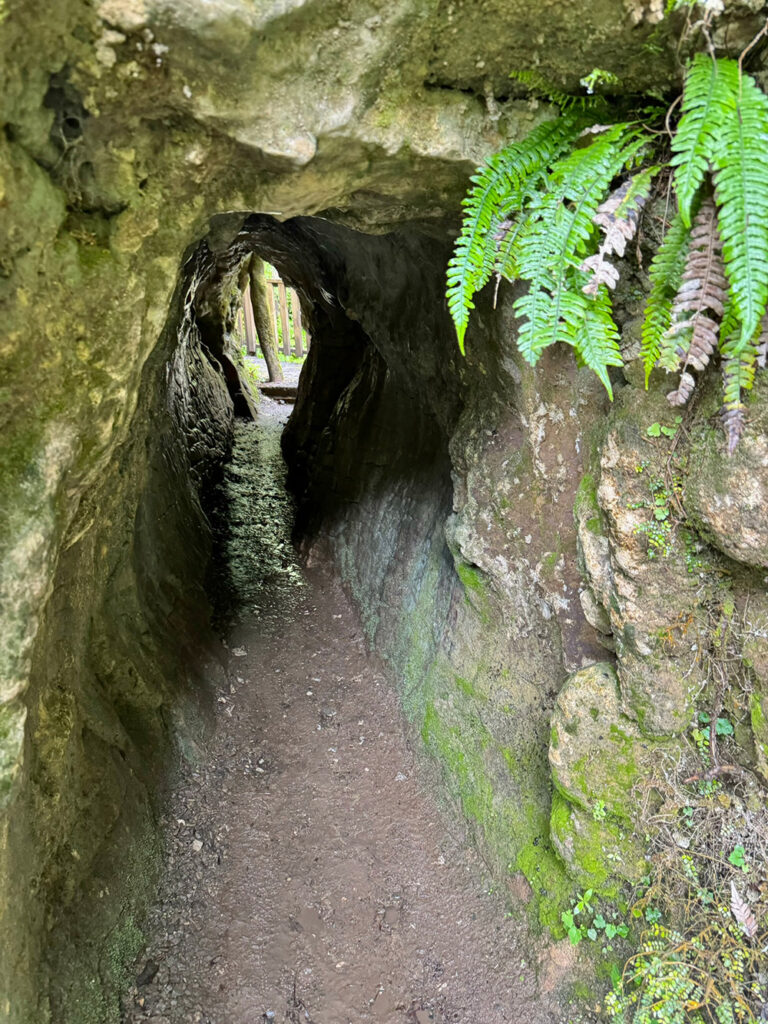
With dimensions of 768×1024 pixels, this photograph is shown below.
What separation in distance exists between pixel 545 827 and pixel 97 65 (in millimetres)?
4077

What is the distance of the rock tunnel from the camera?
2117 millimetres

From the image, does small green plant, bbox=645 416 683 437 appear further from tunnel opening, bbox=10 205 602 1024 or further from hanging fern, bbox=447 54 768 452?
tunnel opening, bbox=10 205 602 1024

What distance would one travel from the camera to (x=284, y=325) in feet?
72.5

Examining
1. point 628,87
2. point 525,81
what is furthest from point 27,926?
point 628,87

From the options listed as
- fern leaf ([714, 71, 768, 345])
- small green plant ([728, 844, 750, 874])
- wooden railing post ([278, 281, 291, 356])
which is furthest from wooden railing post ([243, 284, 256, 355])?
small green plant ([728, 844, 750, 874])

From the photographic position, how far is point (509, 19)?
227 cm

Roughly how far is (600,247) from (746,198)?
475mm

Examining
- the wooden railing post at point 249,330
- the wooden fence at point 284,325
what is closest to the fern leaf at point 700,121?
the wooden fence at point 284,325

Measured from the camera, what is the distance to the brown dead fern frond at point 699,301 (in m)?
2.20

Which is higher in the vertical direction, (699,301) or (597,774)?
(699,301)

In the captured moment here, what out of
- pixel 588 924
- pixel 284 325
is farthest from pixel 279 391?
pixel 588 924

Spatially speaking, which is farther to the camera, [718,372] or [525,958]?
[525,958]

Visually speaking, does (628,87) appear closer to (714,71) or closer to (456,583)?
(714,71)

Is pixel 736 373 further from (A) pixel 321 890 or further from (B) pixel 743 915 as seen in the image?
(A) pixel 321 890
